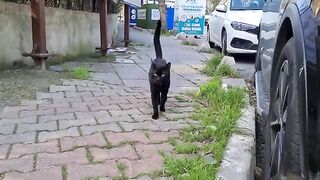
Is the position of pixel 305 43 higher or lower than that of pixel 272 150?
higher

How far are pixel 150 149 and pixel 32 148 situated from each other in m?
0.85

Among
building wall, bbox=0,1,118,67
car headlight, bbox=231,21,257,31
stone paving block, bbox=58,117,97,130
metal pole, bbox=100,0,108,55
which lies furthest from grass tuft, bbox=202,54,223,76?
stone paving block, bbox=58,117,97,130

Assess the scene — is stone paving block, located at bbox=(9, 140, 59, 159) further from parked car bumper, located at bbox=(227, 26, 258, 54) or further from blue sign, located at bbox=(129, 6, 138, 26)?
blue sign, located at bbox=(129, 6, 138, 26)

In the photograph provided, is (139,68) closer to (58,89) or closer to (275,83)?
(58,89)

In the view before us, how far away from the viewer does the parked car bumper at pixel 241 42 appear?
838 centimetres

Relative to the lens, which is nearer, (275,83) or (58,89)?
(275,83)

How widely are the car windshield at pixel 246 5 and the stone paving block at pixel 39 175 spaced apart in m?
7.43

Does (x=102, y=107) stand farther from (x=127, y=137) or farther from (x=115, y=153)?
(x=115, y=153)

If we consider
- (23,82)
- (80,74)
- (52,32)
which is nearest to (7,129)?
(23,82)

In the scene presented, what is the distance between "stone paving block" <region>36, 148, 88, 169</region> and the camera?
2.64 metres

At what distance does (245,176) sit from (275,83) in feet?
1.96

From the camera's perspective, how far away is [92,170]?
2561mm

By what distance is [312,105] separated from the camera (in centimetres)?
147

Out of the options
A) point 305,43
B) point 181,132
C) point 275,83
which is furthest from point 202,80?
point 305,43
